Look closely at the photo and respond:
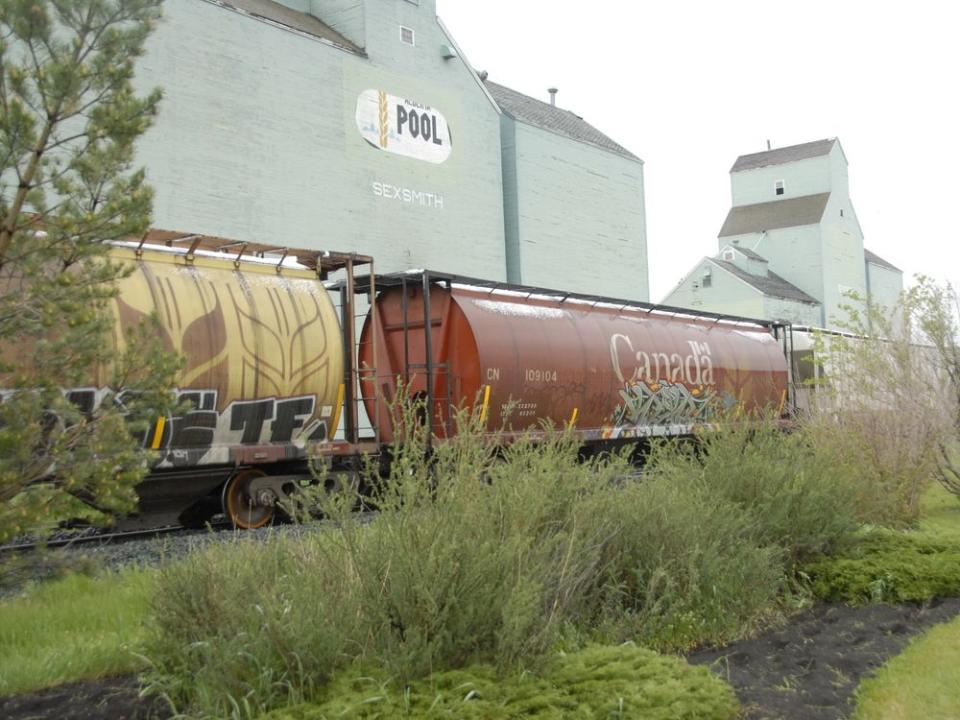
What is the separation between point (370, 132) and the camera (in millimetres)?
25516

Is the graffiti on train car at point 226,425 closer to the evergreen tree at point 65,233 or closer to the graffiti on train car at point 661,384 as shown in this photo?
the evergreen tree at point 65,233

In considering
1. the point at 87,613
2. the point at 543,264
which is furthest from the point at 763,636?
the point at 543,264

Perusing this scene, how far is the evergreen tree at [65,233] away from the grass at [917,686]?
389 cm

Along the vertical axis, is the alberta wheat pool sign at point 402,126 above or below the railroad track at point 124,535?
above

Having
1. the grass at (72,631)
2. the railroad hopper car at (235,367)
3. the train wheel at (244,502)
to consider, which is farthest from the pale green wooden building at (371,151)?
the grass at (72,631)

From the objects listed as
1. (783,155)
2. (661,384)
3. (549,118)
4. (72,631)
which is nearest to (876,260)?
(783,155)

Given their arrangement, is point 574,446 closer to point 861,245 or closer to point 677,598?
point 677,598

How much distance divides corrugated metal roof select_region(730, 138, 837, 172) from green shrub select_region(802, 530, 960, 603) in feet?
168

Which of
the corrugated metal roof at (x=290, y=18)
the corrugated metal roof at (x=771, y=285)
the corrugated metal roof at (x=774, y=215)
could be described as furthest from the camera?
the corrugated metal roof at (x=774, y=215)

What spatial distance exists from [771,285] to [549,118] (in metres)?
21.3

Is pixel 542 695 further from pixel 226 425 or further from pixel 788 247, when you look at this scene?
→ pixel 788 247

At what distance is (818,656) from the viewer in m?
A: 5.70

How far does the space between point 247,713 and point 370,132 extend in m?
22.8

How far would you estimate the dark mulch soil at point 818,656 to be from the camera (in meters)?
4.82
